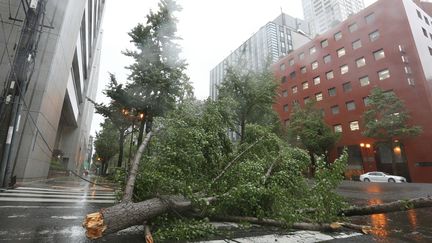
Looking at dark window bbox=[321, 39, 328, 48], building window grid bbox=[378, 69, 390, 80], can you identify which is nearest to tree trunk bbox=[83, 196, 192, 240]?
building window grid bbox=[378, 69, 390, 80]

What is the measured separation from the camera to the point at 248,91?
18.6m

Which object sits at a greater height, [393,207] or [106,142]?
[106,142]

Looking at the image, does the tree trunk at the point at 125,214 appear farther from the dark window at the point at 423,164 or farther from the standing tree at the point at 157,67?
the dark window at the point at 423,164

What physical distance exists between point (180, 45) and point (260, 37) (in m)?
71.3

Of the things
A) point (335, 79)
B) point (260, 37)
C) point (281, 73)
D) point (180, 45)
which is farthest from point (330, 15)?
point (180, 45)

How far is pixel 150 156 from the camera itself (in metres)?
6.14

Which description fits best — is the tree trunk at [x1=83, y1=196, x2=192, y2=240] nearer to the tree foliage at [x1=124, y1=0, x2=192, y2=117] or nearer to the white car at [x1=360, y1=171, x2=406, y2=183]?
the tree foliage at [x1=124, y1=0, x2=192, y2=117]

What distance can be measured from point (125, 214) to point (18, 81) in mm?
9535

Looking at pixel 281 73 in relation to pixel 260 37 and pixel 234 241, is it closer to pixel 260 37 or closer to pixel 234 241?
pixel 260 37

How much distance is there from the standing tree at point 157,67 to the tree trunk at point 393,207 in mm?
13348

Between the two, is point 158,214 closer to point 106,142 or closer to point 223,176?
point 223,176

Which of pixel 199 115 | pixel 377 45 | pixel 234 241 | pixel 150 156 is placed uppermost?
pixel 377 45

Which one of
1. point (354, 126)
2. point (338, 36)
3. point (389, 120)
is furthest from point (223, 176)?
point (338, 36)

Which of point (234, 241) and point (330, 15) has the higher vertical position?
point (330, 15)
